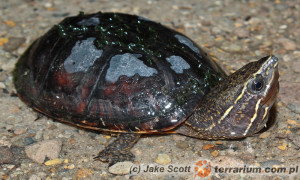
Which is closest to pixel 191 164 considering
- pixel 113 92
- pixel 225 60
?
pixel 113 92

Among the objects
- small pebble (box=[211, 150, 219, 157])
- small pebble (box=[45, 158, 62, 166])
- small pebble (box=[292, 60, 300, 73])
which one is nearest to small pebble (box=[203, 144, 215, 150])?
small pebble (box=[211, 150, 219, 157])

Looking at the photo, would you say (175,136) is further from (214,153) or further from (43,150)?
(43,150)

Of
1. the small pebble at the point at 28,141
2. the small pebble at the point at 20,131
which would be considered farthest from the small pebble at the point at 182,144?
the small pebble at the point at 20,131

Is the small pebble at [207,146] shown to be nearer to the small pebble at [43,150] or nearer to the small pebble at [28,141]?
the small pebble at [43,150]

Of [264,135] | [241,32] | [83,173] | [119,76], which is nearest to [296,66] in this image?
[241,32]

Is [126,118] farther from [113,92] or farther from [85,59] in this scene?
[85,59]

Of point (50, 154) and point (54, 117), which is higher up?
point (54, 117)

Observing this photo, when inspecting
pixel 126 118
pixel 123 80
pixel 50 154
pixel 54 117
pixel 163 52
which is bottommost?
pixel 50 154
